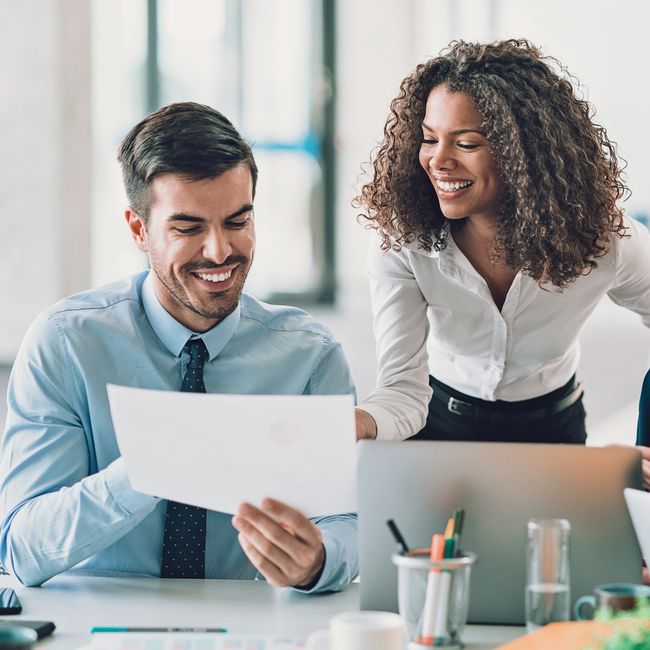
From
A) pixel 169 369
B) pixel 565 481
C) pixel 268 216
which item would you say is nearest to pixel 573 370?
pixel 169 369

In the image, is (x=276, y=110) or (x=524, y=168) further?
(x=276, y=110)

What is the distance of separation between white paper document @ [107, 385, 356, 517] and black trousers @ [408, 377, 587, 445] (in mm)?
1142

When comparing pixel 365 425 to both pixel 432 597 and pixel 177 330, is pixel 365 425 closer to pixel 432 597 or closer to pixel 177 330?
pixel 177 330

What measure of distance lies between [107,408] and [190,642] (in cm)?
57

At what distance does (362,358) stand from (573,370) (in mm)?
1983

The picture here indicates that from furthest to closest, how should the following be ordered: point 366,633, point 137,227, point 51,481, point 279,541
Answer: point 137,227
point 51,481
point 279,541
point 366,633

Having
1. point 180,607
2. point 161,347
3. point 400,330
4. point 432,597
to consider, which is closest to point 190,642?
point 180,607

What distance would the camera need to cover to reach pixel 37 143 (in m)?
3.65

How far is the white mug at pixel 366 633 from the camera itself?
1.08 meters

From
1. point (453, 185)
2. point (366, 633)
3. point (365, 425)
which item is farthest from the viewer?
point (453, 185)

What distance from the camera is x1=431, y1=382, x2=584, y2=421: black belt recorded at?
7.97 feet

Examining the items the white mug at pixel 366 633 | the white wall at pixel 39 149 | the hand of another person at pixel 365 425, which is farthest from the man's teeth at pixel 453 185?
the white wall at pixel 39 149

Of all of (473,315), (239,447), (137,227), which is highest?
(137,227)

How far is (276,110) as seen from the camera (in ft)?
15.0
